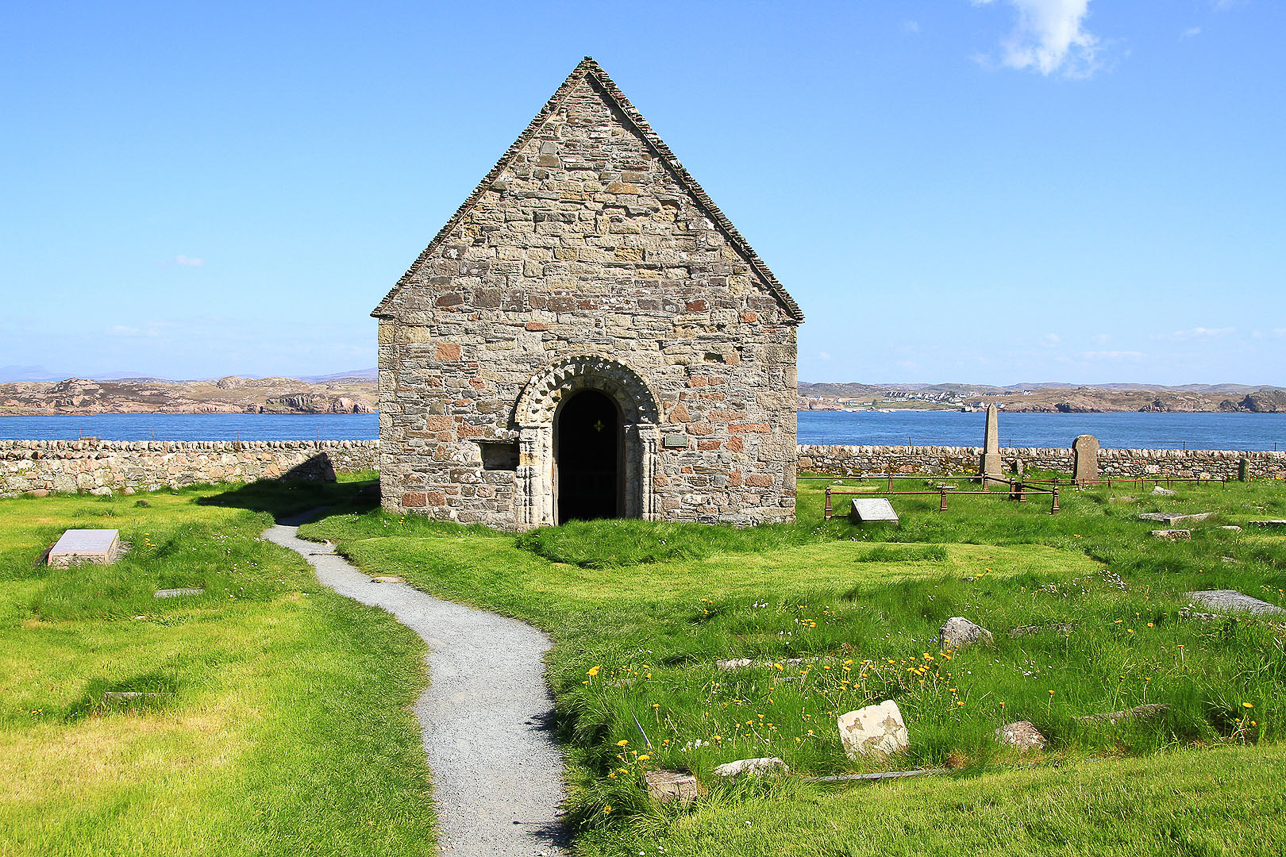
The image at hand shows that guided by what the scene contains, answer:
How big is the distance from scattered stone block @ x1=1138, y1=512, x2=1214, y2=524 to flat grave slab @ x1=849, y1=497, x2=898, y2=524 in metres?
5.57

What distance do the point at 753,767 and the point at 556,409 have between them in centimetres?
1190

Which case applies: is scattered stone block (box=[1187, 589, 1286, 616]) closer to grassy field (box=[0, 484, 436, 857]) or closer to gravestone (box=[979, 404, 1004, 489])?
grassy field (box=[0, 484, 436, 857])

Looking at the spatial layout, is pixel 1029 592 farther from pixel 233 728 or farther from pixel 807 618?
pixel 233 728

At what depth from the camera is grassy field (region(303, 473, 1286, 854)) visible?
15.6ft

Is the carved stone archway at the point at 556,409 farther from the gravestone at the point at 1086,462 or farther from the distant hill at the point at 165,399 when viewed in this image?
the distant hill at the point at 165,399

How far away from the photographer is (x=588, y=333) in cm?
1655

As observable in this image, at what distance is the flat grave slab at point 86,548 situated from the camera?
1228cm

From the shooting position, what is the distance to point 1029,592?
1057cm

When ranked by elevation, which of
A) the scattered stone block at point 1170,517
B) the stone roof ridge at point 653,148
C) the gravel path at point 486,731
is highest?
the stone roof ridge at point 653,148

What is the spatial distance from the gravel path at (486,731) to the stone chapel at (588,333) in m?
5.36

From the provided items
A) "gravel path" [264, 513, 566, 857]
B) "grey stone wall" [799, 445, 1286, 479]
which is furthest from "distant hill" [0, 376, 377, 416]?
"gravel path" [264, 513, 566, 857]

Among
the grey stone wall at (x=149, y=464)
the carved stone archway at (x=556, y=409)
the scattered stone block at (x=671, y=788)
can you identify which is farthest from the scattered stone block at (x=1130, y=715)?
the grey stone wall at (x=149, y=464)

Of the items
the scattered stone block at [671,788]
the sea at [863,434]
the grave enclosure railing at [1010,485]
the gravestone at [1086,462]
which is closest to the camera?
the scattered stone block at [671,788]

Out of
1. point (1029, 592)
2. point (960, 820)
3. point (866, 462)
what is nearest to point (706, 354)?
point (1029, 592)
